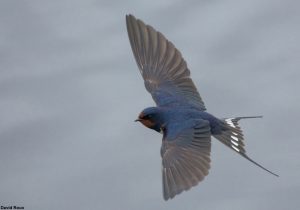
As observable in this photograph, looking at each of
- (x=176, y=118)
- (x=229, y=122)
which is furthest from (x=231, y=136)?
(x=176, y=118)

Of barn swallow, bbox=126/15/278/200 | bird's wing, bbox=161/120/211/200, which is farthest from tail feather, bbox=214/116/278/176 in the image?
bird's wing, bbox=161/120/211/200

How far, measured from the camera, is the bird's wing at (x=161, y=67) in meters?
4.52

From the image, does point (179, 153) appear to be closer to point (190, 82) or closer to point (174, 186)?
point (174, 186)

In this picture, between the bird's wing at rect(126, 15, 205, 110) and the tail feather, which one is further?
the bird's wing at rect(126, 15, 205, 110)

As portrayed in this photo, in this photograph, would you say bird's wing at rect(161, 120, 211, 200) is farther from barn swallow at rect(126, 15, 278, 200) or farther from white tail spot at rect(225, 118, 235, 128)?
white tail spot at rect(225, 118, 235, 128)

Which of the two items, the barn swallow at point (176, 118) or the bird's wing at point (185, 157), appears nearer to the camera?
the bird's wing at point (185, 157)

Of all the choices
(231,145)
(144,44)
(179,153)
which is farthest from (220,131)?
(144,44)

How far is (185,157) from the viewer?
13.0ft

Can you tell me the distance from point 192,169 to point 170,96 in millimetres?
835

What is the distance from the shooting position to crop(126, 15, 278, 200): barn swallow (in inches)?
151

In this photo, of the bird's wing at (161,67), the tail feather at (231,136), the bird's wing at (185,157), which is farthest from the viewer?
the bird's wing at (161,67)

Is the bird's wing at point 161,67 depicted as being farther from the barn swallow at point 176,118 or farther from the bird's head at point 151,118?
the bird's head at point 151,118

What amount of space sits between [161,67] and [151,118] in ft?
1.67

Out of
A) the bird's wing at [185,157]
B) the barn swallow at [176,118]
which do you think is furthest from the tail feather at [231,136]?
the bird's wing at [185,157]
